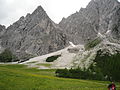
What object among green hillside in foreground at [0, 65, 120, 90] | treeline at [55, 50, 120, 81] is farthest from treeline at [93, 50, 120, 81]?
green hillside in foreground at [0, 65, 120, 90]

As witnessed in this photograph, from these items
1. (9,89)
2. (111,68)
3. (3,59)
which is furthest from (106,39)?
(3,59)

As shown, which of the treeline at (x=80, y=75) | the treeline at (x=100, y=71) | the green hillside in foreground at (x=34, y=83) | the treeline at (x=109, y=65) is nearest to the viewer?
the green hillside in foreground at (x=34, y=83)

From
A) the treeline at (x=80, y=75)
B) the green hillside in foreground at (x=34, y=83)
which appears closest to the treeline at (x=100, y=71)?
the treeline at (x=80, y=75)

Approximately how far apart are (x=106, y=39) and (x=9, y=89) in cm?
9370

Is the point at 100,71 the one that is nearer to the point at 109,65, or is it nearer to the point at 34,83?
the point at 109,65

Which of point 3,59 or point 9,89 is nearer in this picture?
point 9,89

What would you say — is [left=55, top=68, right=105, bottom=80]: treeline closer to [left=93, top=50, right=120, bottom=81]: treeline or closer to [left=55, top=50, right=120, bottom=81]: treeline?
[left=55, top=50, right=120, bottom=81]: treeline

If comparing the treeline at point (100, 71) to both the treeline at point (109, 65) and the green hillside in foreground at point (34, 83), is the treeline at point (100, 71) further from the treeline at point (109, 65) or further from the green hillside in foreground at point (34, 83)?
the green hillside in foreground at point (34, 83)

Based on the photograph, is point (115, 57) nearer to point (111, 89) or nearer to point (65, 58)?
point (111, 89)

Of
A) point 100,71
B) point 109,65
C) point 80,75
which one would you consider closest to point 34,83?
point 80,75

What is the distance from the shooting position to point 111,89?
89.8 feet

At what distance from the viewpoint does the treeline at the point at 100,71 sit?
214 ft

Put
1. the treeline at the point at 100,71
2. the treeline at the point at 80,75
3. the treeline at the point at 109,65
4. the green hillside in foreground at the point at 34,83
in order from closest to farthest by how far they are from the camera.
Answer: the green hillside in foreground at the point at 34,83, the treeline at the point at 80,75, the treeline at the point at 100,71, the treeline at the point at 109,65

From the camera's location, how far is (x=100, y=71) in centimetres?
7225
